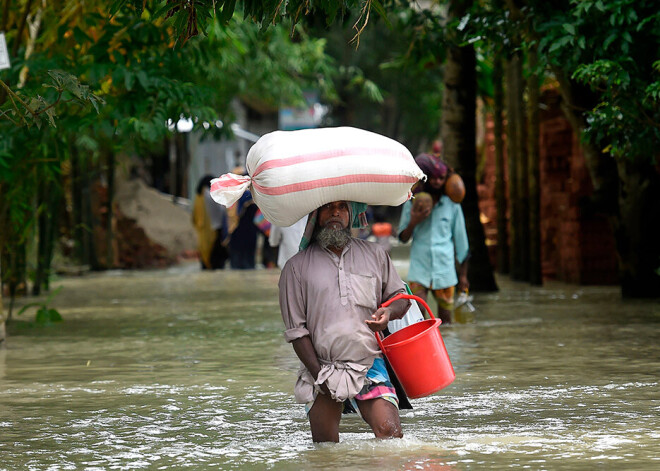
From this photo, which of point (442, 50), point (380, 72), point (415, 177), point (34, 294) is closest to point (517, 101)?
point (442, 50)

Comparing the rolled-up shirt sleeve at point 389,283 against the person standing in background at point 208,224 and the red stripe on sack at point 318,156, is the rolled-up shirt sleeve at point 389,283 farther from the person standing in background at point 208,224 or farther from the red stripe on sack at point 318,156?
the person standing in background at point 208,224

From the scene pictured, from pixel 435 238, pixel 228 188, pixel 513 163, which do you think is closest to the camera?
pixel 228 188

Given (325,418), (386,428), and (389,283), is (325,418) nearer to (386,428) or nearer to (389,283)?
(386,428)

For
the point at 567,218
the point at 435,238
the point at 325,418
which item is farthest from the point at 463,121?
the point at 325,418

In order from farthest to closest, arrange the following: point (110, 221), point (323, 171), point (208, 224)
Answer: point (110, 221)
point (208, 224)
point (323, 171)

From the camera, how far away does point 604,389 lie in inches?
326

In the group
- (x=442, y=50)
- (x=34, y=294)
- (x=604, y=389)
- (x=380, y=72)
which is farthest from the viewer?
(x=380, y=72)

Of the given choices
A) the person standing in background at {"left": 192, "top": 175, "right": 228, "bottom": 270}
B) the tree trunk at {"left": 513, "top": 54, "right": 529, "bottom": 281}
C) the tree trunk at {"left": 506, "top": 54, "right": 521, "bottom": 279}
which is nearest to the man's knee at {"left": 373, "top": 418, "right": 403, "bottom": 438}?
the tree trunk at {"left": 513, "top": 54, "right": 529, "bottom": 281}

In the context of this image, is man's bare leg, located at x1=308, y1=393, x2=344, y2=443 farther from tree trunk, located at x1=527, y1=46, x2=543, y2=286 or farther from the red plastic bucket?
tree trunk, located at x1=527, y1=46, x2=543, y2=286

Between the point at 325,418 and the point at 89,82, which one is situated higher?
the point at 89,82

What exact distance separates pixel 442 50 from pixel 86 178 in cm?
1199

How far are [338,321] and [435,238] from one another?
5.57 m

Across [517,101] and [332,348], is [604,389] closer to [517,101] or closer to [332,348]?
[332,348]

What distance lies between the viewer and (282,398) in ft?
27.0
